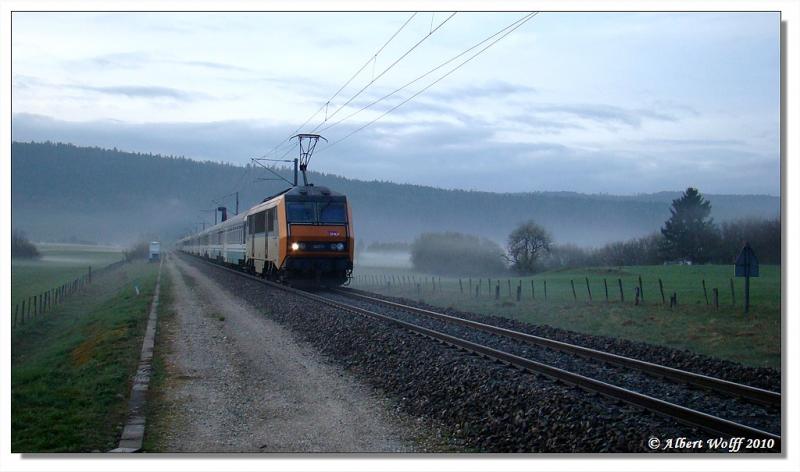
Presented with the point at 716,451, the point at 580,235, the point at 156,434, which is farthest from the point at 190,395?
the point at 580,235

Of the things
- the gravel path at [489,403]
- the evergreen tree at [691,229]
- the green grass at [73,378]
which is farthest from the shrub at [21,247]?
the evergreen tree at [691,229]

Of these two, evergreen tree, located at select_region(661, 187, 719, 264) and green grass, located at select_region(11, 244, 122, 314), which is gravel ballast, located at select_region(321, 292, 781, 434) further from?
green grass, located at select_region(11, 244, 122, 314)

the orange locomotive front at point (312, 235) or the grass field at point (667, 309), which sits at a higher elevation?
the orange locomotive front at point (312, 235)

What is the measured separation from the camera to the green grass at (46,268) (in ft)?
34.2

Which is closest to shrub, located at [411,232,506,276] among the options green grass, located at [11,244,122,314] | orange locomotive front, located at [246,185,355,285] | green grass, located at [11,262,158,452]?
orange locomotive front, located at [246,185,355,285]

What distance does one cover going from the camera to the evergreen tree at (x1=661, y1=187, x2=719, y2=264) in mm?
17938

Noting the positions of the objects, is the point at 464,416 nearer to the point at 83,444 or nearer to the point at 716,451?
the point at 716,451

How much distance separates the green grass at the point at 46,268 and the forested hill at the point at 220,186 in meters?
0.49

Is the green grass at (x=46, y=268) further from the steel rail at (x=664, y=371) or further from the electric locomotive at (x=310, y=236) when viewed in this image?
the steel rail at (x=664, y=371)

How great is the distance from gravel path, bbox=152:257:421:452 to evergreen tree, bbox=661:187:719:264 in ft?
35.7

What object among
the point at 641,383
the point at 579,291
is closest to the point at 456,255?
the point at 579,291

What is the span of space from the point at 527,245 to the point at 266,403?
33.4 meters

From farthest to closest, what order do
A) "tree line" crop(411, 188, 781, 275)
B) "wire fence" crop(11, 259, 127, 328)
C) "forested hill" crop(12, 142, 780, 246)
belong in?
"tree line" crop(411, 188, 781, 275), "wire fence" crop(11, 259, 127, 328), "forested hill" crop(12, 142, 780, 246)
